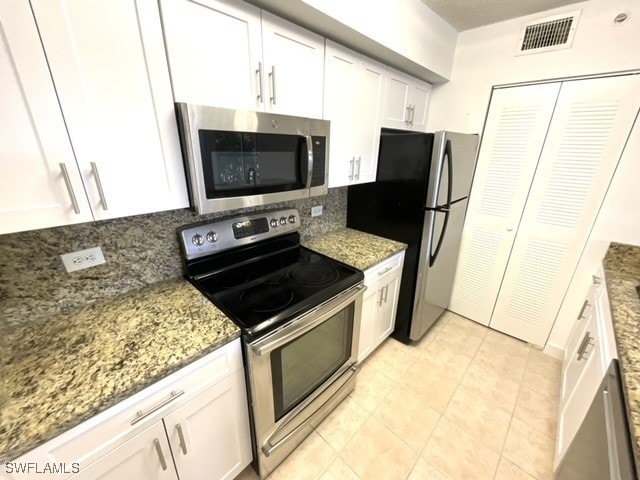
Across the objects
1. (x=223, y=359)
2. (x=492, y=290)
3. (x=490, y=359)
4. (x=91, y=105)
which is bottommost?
(x=490, y=359)

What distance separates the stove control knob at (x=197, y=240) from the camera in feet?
4.39

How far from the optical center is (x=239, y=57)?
3.47ft

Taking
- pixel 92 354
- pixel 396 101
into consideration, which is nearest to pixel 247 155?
pixel 92 354

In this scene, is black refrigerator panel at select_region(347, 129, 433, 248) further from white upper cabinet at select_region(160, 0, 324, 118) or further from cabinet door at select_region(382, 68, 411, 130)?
white upper cabinet at select_region(160, 0, 324, 118)

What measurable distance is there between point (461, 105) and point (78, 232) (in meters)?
2.69

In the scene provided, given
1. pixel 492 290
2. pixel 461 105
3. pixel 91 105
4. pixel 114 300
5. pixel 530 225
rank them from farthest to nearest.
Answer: pixel 492 290
pixel 461 105
pixel 530 225
pixel 114 300
pixel 91 105

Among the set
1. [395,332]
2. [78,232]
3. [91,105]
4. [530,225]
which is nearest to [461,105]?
[530,225]

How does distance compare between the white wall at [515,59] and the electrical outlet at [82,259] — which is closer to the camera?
the electrical outlet at [82,259]

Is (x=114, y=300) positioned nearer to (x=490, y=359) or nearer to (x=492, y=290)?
(x=490, y=359)

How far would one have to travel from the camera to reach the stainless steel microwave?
3.25ft

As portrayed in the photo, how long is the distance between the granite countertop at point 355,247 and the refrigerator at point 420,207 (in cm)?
11

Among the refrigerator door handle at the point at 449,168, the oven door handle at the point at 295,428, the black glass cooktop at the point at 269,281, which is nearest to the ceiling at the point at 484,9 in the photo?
the refrigerator door handle at the point at 449,168

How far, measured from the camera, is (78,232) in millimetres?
1083

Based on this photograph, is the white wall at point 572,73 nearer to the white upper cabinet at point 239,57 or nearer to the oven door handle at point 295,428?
the white upper cabinet at point 239,57
